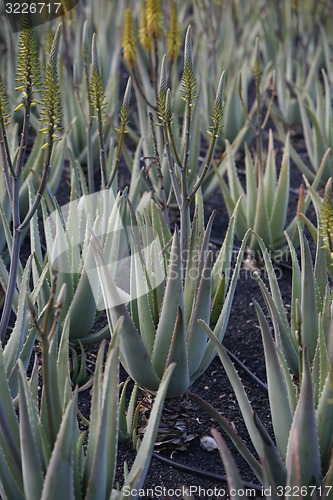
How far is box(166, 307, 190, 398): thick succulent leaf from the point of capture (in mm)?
1308

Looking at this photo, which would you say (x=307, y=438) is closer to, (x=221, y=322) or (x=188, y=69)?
(x=221, y=322)

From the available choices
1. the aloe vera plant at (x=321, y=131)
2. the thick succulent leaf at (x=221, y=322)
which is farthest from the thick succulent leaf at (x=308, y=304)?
the aloe vera plant at (x=321, y=131)

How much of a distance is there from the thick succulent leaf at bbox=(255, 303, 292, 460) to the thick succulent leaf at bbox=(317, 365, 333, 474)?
0.05 meters

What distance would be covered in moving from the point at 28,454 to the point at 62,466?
0.06 metres

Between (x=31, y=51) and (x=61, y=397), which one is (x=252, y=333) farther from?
(x=31, y=51)

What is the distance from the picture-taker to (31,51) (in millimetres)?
1054

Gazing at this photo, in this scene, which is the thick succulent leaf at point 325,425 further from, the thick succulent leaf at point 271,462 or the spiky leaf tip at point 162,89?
the spiky leaf tip at point 162,89

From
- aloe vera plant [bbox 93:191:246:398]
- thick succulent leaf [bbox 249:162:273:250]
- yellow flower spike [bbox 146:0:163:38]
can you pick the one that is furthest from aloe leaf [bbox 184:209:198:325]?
yellow flower spike [bbox 146:0:163:38]

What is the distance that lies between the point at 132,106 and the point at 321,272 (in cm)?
221

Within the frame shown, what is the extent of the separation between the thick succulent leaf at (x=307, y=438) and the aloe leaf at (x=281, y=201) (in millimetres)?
1174

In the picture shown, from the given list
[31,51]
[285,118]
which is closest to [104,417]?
[31,51]

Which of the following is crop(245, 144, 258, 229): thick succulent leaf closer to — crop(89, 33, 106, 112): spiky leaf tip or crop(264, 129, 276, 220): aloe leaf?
crop(264, 129, 276, 220): aloe leaf

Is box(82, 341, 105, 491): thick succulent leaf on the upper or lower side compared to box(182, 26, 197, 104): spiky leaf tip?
lower

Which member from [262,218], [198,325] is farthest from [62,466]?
[262,218]
